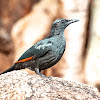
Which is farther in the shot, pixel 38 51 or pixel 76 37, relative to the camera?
pixel 76 37

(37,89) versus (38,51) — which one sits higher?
(38,51)

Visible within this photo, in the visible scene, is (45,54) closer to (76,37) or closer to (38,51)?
(38,51)

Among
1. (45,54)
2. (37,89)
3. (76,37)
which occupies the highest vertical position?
(76,37)

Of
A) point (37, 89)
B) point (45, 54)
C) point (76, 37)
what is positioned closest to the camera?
point (37, 89)

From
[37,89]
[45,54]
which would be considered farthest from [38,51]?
[37,89]

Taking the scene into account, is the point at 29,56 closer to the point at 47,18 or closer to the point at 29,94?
the point at 29,94

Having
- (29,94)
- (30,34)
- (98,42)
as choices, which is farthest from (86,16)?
(29,94)

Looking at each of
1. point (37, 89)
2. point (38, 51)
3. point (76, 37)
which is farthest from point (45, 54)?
point (76, 37)

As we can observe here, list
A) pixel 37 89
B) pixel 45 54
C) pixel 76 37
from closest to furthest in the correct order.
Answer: pixel 37 89 < pixel 45 54 < pixel 76 37

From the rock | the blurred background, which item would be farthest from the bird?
the blurred background

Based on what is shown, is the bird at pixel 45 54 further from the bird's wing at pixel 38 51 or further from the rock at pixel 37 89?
the rock at pixel 37 89
